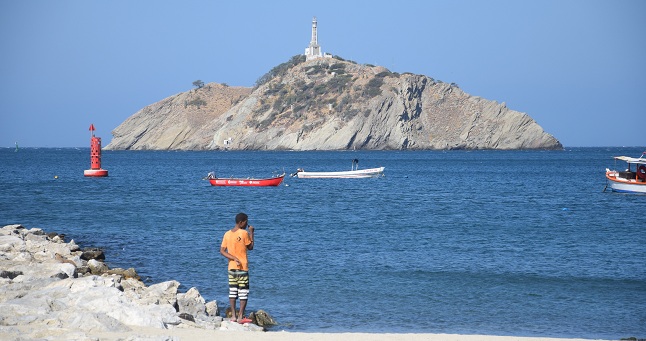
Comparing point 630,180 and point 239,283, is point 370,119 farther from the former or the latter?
point 239,283

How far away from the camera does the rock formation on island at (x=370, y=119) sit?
16462 centimetres

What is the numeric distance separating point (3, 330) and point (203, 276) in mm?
10053

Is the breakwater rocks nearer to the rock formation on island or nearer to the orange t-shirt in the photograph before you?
the orange t-shirt

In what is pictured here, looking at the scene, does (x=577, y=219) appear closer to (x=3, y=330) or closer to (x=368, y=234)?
(x=368, y=234)

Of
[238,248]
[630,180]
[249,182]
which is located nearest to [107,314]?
[238,248]

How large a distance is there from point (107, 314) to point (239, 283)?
2.33 m

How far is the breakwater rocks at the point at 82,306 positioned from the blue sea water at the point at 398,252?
2190 millimetres

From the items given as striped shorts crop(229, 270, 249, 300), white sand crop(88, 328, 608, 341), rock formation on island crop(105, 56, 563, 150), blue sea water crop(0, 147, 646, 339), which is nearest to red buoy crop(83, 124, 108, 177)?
blue sea water crop(0, 147, 646, 339)

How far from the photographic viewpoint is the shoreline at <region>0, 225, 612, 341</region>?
1073cm

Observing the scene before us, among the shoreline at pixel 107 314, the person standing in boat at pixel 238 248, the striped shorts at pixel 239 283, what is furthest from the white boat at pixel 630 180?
the person standing in boat at pixel 238 248

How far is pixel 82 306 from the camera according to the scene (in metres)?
11.9

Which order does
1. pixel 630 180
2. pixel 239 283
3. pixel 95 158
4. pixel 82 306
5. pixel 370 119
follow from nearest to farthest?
pixel 82 306
pixel 239 283
pixel 630 180
pixel 95 158
pixel 370 119

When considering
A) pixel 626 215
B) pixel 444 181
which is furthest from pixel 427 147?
pixel 626 215

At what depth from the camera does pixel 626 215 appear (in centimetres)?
3806
